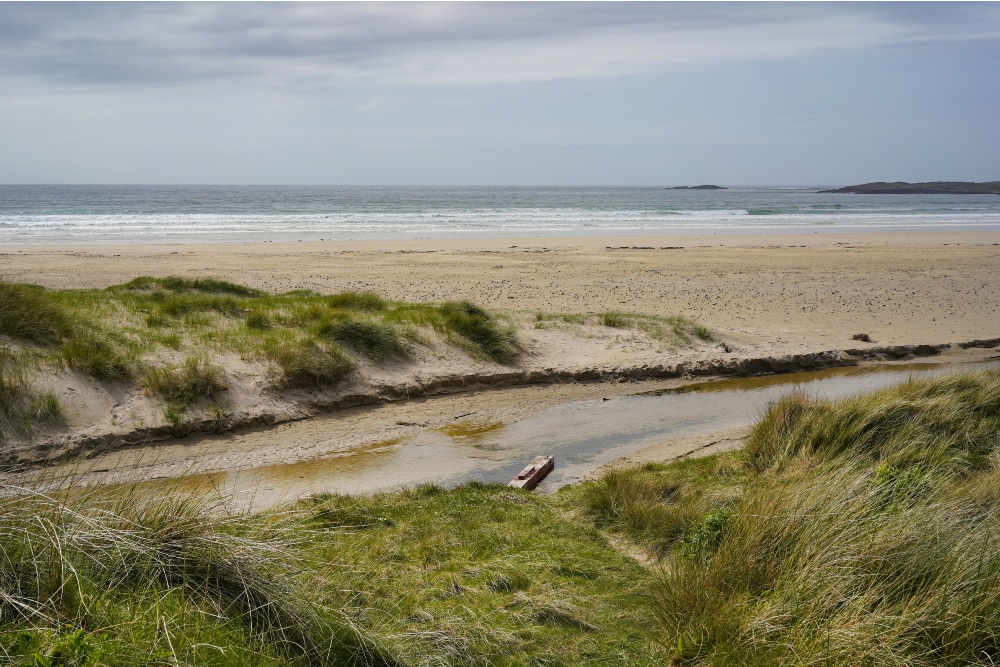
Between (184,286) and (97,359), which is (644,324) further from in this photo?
(97,359)

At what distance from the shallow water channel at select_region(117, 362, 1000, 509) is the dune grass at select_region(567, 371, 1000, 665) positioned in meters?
2.00

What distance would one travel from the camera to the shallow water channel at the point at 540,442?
7.84 meters

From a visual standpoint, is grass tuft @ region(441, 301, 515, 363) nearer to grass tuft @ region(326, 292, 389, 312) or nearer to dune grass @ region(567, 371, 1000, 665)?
grass tuft @ region(326, 292, 389, 312)

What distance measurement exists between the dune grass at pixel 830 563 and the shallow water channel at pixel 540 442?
2.00 meters

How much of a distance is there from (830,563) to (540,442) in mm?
5422

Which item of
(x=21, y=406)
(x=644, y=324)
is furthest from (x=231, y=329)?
(x=644, y=324)

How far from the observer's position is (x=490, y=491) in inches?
285

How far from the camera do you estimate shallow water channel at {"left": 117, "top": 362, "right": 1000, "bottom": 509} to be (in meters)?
7.84

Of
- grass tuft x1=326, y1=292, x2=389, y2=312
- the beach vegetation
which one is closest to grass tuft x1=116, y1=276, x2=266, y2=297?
grass tuft x1=326, y1=292, x2=389, y2=312

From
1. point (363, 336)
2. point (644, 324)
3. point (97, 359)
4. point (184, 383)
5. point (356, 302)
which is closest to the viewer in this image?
point (97, 359)

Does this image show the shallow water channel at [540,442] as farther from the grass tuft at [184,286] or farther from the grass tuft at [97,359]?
the grass tuft at [184,286]

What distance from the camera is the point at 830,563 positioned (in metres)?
4.08

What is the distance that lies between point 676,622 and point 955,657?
4.13 ft

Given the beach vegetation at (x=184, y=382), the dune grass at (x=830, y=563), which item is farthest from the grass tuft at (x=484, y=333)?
the dune grass at (x=830, y=563)
